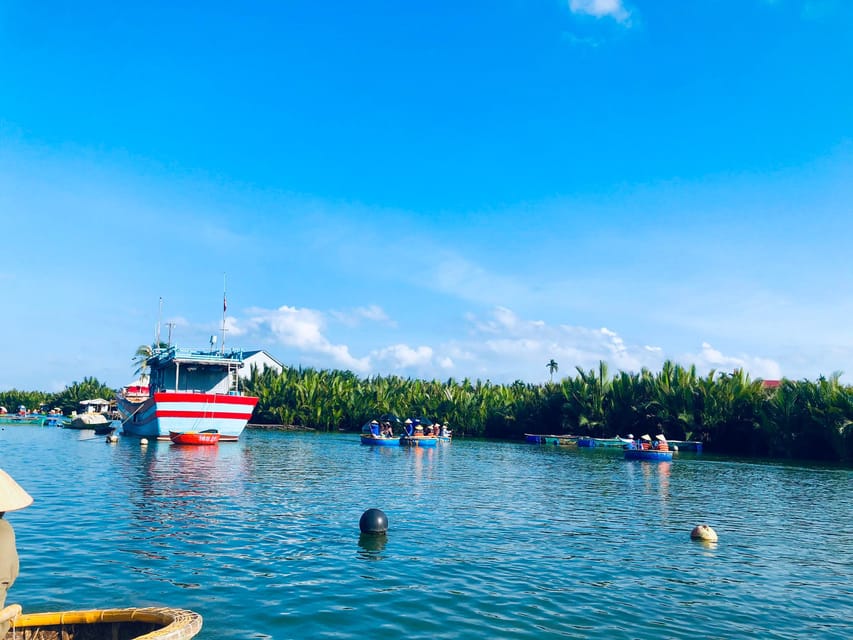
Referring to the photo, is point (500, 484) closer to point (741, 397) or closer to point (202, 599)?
point (202, 599)

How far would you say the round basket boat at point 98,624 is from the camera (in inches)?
348

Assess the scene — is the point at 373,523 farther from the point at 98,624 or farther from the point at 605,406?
the point at 605,406

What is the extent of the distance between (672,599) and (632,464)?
34756 mm

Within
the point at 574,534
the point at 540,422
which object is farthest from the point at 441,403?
the point at 574,534

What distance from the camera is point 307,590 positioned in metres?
13.0

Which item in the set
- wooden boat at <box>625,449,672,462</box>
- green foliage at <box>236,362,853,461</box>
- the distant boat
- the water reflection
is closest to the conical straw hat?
the water reflection

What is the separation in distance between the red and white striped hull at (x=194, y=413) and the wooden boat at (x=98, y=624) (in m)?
44.9

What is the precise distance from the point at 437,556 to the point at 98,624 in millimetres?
8515

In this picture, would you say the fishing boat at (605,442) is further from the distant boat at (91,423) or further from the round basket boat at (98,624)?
the round basket boat at (98,624)

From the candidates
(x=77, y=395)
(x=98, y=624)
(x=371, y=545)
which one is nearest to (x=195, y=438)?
(x=371, y=545)

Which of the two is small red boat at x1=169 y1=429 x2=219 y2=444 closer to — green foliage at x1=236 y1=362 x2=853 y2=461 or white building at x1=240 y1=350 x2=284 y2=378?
green foliage at x1=236 y1=362 x2=853 y2=461

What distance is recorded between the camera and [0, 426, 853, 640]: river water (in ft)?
38.5

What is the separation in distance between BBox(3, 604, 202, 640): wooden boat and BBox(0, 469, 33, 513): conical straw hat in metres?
2.40

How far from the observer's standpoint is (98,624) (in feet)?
29.7
